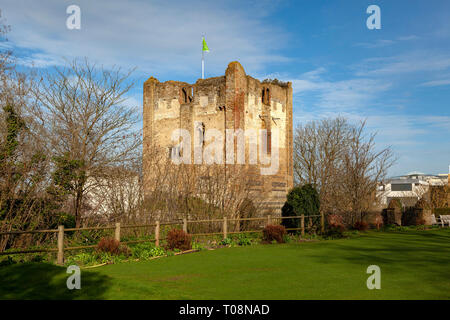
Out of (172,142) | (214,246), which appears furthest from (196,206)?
(172,142)

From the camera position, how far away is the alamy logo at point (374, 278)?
23.9 feet

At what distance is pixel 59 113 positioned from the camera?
14672mm

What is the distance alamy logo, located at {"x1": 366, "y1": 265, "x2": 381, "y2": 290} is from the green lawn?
11cm

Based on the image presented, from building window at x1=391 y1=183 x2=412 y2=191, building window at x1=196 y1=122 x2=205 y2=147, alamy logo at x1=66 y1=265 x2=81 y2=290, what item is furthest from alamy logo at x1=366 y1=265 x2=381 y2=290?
building window at x1=391 y1=183 x2=412 y2=191

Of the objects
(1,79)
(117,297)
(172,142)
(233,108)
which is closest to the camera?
(117,297)

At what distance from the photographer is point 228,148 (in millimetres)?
27469

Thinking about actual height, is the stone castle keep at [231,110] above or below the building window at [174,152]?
above

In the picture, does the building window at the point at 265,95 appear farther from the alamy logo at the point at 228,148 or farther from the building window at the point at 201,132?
the building window at the point at 201,132

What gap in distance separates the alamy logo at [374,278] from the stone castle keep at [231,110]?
1778 cm

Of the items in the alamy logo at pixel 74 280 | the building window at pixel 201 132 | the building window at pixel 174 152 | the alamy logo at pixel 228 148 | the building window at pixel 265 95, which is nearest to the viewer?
the alamy logo at pixel 74 280

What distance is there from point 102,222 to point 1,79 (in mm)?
6263

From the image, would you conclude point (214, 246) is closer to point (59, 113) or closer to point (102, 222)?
point (102, 222)

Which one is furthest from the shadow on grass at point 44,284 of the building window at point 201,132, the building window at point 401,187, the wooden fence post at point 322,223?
the building window at point 401,187

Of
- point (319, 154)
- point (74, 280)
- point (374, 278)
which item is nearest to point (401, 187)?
point (319, 154)
